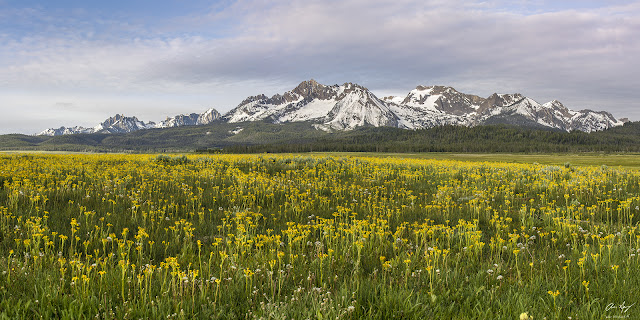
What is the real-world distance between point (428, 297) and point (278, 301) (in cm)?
199

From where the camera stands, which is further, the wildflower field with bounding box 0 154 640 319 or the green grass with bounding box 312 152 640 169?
the green grass with bounding box 312 152 640 169

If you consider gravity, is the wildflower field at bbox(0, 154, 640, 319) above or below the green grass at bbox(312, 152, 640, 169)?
above

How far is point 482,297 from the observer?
4.37 meters

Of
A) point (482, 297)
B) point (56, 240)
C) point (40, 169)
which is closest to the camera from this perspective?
point (482, 297)

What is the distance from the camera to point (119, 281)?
4.51 metres

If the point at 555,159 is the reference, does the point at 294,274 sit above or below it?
above

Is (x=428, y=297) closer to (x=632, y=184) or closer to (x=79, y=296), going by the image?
(x=79, y=296)

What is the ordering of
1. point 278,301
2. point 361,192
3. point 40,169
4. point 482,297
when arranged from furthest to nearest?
point 40,169 → point 361,192 → point 482,297 → point 278,301

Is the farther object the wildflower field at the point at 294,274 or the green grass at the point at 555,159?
the green grass at the point at 555,159

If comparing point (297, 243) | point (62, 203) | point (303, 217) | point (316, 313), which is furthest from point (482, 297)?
point (62, 203)

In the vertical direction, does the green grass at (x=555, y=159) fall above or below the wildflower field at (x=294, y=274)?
below

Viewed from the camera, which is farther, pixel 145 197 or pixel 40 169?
pixel 40 169

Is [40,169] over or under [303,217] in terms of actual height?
over

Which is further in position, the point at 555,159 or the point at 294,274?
the point at 555,159
